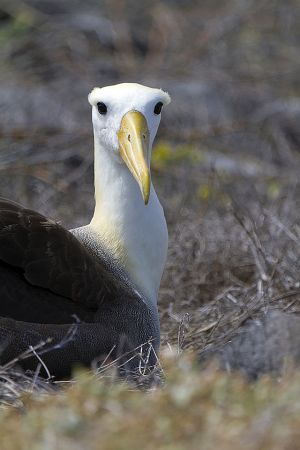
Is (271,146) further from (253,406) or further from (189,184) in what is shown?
(253,406)

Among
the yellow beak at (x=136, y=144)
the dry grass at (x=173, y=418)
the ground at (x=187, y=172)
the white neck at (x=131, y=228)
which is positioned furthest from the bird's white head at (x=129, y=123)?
the dry grass at (x=173, y=418)

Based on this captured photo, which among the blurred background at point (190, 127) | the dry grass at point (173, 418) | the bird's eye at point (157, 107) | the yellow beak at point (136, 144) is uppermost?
the bird's eye at point (157, 107)

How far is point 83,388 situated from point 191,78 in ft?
26.5

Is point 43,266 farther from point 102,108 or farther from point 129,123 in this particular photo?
point 102,108

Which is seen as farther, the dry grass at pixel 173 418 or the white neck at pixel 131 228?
the white neck at pixel 131 228

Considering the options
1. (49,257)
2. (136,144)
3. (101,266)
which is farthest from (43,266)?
Answer: (136,144)

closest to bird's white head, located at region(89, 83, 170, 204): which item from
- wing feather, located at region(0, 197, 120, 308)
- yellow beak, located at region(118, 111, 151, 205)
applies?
yellow beak, located at region(118, 111, 151, 205)

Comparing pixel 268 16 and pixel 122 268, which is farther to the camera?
pixel 268 16

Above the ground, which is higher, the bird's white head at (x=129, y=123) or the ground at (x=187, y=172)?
the bird's white head at (x=129, y=123)

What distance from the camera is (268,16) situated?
12.6 meters

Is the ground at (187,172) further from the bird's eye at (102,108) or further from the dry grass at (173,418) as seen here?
the bird's eye at (102,108)

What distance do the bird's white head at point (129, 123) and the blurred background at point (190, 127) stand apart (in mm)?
882

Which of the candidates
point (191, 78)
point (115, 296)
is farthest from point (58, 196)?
point (115, 296)

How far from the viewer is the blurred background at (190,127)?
7000 mm
